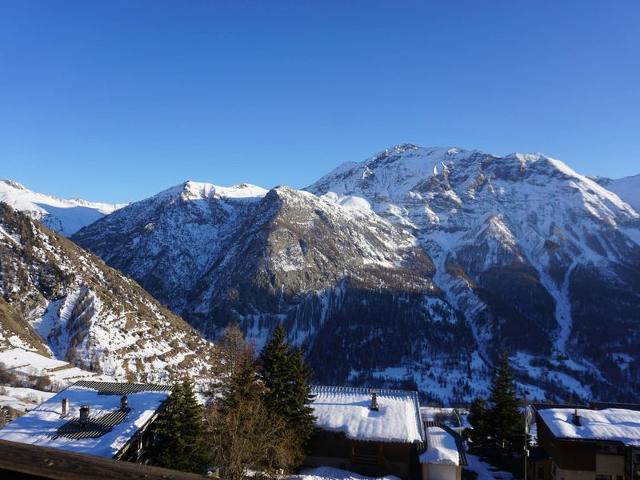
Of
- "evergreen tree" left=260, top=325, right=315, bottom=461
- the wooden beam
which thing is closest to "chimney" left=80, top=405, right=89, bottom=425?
"evergreen tree" left=260, top=325, right=315, bottom=461

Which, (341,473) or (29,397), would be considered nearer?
(341,473)

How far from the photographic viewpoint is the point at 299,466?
45.7m

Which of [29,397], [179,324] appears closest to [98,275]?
[179,324]

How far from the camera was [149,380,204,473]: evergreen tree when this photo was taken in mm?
34969

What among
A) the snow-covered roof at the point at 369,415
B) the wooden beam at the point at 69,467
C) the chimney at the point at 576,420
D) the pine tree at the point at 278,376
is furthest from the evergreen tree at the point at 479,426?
the wooden beam at the point at 69,467

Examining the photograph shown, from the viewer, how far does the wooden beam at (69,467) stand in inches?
172

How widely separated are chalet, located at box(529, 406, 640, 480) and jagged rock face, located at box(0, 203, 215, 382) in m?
67.0

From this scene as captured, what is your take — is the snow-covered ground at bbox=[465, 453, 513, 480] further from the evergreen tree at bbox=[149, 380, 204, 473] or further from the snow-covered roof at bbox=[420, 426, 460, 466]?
the evergreen tree at bbox=[149, 380, 204, 473]

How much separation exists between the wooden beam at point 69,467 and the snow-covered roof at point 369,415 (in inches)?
1709

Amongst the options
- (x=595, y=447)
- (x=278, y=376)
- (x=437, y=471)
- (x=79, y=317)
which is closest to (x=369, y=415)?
(x=437, y=471)

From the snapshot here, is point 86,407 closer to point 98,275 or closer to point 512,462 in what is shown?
point 512,462

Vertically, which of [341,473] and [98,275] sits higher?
[98,275]

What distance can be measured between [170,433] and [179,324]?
10018cm

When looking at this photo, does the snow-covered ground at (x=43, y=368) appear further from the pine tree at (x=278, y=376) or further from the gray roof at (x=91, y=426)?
the pine tree at (x=278, y=376)
